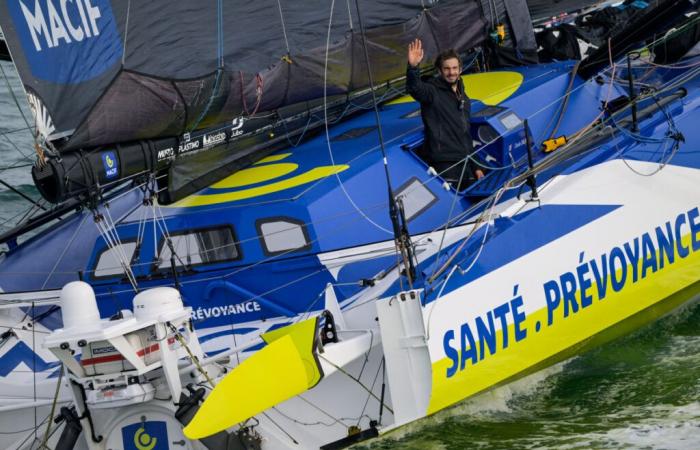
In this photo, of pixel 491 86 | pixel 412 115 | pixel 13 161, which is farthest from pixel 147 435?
pixel 13 161

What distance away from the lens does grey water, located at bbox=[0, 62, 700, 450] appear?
536 centimetres

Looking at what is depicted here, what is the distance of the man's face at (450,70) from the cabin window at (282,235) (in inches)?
52.8

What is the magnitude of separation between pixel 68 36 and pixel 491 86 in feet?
11.2

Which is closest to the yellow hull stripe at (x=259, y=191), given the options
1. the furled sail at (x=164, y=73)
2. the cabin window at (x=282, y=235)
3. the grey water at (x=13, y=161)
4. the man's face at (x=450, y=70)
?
the furled sail at (x=164, y=73)

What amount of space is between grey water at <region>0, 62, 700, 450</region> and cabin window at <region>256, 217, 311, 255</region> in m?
1.17

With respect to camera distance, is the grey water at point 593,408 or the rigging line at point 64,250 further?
the rigging line at point 64,250

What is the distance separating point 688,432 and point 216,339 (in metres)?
2.37

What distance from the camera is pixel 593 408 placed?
5711 millimetres

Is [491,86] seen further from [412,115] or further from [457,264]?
[457,264]

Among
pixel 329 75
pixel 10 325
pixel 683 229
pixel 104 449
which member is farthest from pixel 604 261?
pixel 10 325

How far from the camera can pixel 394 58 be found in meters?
6.92

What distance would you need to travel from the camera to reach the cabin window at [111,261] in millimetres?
6461

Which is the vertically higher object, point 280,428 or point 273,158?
point 273,158

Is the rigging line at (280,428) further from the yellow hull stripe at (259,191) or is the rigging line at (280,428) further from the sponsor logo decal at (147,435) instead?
the yellow hull stripe at (259,191)
